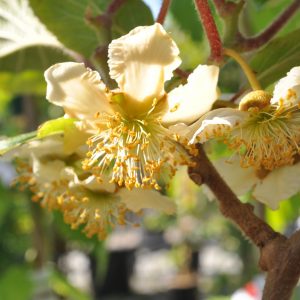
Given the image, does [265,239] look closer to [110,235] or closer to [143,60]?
[143,60]

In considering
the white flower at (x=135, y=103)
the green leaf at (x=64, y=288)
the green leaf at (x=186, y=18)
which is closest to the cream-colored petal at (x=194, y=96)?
the white flower at (x=135, y=103)

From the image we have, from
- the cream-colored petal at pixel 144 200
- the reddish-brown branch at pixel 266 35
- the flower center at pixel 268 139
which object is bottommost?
the cream-colored petal at pixel 144 200

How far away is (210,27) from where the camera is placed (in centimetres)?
45

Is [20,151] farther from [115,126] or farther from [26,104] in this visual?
[26,104]

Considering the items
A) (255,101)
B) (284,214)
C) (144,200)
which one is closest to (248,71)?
(255,101)

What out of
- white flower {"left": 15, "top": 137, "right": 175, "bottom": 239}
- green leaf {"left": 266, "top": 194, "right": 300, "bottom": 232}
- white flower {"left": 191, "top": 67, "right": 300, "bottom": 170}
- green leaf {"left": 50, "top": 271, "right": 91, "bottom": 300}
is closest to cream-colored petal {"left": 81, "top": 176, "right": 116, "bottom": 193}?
white flower {"left": 15, "top": 137, "right": 175, "bottom": 239}

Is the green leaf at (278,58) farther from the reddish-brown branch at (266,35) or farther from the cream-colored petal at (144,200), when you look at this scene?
the cream-colored petal at (144,200)

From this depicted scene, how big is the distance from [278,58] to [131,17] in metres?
0.16

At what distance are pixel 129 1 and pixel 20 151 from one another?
6.9 inches

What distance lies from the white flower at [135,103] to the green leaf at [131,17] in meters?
0.12

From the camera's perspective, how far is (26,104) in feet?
4.80

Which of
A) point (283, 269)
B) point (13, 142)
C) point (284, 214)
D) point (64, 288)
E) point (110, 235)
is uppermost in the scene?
point (13, 142)

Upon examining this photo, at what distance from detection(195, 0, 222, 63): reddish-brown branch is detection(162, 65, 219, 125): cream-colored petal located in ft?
0.08

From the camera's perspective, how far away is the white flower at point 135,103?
0.45m
